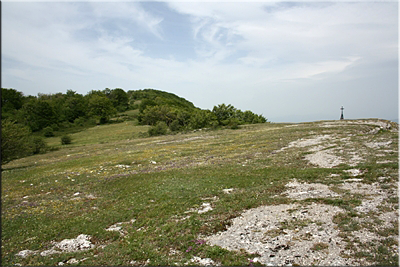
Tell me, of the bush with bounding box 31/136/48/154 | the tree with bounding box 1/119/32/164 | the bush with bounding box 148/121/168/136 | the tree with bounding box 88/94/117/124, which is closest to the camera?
the tree with bounding box 1/119/32/164

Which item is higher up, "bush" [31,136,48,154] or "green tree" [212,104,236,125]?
"green tree" [212,104,236,125]

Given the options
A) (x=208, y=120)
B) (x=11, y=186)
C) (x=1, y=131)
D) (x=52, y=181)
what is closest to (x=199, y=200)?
(x=52, y=181)

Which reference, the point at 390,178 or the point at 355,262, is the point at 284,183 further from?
the point at 355,262

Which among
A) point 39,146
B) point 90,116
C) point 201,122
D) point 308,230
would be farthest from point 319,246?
point 90,116

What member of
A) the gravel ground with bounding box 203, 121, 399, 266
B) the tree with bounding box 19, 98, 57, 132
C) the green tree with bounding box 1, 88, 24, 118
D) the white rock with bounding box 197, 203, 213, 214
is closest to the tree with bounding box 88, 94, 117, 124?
the tree with bounding box 19, 98, 57, 132

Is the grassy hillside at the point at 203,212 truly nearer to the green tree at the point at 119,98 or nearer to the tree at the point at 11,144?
the tree at the point at 11,144

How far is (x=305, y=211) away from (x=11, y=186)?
33.5 meters

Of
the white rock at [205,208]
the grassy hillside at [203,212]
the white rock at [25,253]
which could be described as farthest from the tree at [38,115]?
the white rock at [205,208]

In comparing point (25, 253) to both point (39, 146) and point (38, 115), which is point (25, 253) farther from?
point (38, 115)

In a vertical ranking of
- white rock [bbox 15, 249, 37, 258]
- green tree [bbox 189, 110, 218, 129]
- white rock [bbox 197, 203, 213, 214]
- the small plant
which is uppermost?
green tree [bbox 189, 110, 218, 129]

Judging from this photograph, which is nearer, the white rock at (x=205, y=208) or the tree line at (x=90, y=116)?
the white rock at (x=205, y=208)

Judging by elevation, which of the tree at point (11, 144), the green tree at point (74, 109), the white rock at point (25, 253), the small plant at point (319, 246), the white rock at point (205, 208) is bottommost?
the white rock at point (25, 253)

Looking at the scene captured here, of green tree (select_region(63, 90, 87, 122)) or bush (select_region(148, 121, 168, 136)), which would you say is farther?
green tree (select_region(63, 90, 87, 122))

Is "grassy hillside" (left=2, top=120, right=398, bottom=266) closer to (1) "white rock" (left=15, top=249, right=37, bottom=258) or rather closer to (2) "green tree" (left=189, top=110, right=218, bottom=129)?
(1) "white rock" (left=15, top=249, right=37, bottom=258)
